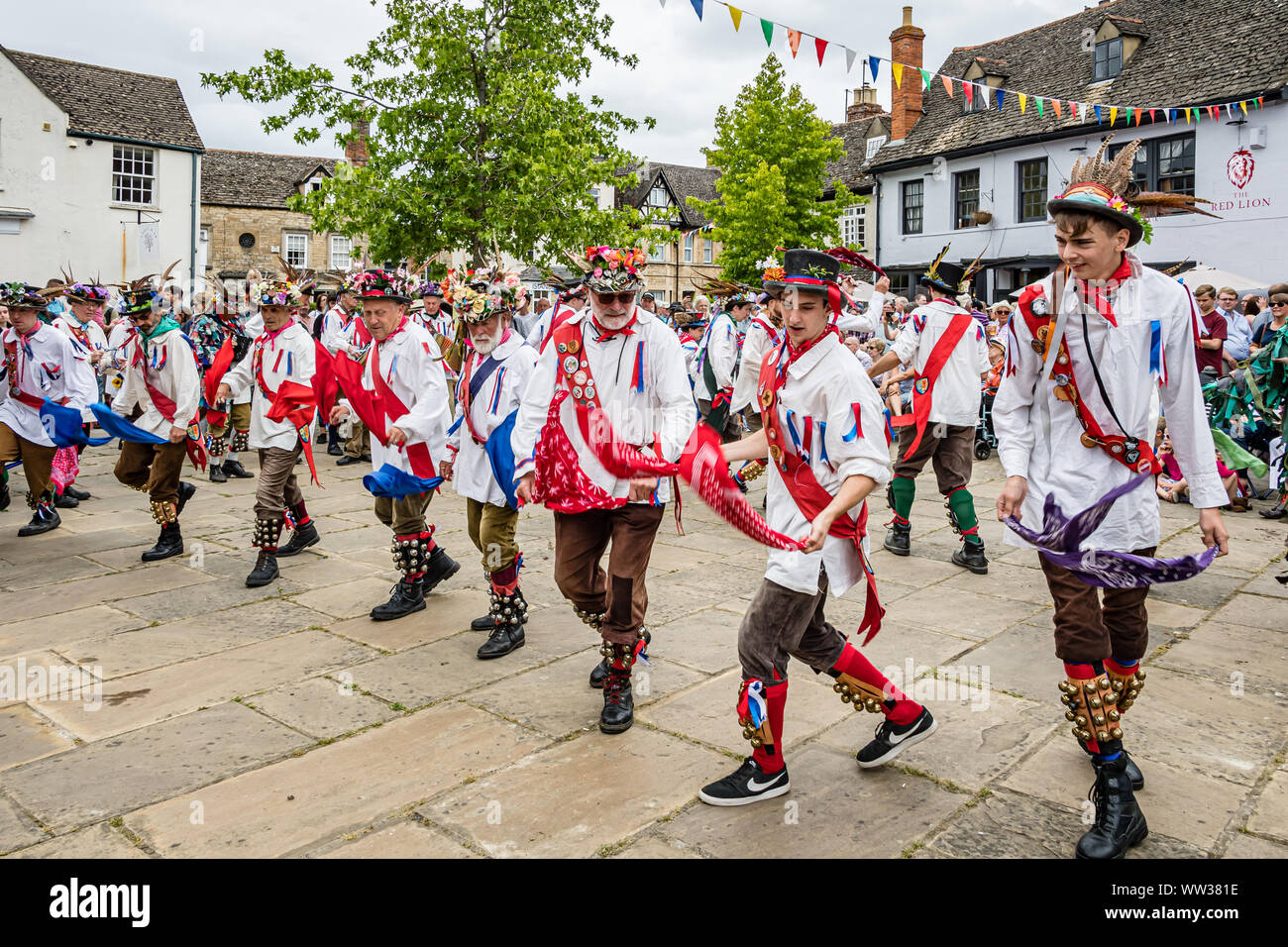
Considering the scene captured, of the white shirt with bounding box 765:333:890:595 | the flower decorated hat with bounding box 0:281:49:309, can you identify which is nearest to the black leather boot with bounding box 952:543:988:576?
the white shirt with bounding box 765:333:890:595

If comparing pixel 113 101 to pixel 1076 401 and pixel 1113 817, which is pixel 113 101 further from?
pixel 1113 817

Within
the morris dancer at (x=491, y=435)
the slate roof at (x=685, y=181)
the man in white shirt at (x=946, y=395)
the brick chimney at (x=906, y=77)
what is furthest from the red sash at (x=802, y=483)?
the slate roof at (x=685, y=181)

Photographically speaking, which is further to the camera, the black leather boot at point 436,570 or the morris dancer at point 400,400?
the black leather boot at point 436,570

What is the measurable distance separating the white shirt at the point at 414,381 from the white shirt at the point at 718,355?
160 inches

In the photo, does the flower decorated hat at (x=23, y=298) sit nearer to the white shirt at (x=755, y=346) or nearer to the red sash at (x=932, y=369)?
the white shirt at (x=755, y=346)

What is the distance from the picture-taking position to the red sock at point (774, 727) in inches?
133

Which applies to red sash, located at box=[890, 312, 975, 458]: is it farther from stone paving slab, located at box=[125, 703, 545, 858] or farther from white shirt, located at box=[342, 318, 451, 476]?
stone paving slab, located at box=[125, 703, 545, 858]

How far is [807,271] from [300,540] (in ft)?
17.8

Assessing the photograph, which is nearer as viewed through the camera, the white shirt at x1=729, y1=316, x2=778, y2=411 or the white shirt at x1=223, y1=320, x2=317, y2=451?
the white shirt at x1=223, y1=320, x2=317, y2=451

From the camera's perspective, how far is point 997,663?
4.87 meters

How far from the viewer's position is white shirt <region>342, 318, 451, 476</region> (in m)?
5.67

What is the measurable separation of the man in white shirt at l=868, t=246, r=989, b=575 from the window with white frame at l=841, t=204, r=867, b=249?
99.8 ft

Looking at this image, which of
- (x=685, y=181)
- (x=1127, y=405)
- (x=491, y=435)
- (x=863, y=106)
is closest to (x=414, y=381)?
(x=491, y=435)
